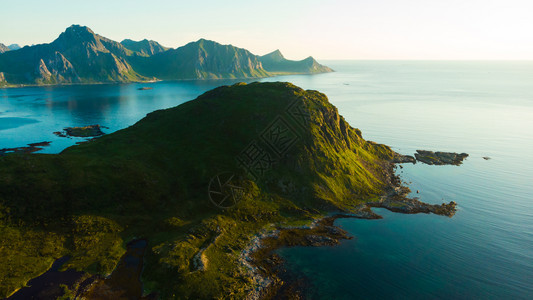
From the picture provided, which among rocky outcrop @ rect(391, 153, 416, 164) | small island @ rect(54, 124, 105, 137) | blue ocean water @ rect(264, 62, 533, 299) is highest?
small island @ rect(54, 124, 105, 137)

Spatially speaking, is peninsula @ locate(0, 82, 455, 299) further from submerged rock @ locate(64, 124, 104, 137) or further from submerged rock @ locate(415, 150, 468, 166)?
submerged rock @ locate(64, 124, 104, 137)

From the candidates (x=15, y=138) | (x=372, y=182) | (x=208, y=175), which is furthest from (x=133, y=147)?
(x=15, y=138)

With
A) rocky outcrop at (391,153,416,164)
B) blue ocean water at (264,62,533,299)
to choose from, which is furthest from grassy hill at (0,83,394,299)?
blue ocean water at (264,62,533,299)

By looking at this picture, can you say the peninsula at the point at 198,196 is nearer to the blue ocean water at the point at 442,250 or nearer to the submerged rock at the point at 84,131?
the blue ocean water at the point at 442,250

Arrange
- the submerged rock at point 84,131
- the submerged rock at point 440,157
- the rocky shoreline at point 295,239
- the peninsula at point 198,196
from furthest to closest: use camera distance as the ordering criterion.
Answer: the submerged rock at point 84,131 < the submerged rock at point 440,157 < the peninsula at point 198,196 < the rocky shoreline at point 295,239

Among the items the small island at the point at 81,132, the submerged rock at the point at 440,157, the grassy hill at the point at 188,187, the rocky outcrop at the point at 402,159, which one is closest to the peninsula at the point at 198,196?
the grassy hill at the point at 188,187

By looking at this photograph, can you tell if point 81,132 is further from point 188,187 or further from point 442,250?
point 442,250

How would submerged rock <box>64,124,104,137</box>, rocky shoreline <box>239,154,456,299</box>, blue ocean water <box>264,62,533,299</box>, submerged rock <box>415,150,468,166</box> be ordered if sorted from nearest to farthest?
rocky shoreline <box>239,154,456,299</box>, blue ocean water <box>264,62,533,299</box>, submerged rock <box>415,150,468,166</box>, submerged rock <box>64,124,104,137</box>

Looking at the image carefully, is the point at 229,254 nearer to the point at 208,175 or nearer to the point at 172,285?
the point at 172,285

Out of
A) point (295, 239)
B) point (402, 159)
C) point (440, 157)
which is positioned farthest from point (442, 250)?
point (440, 157)
